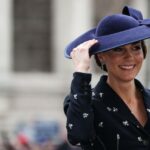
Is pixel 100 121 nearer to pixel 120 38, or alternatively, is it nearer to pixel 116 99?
pixel 116 99

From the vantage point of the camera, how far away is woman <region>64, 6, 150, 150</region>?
4668mm

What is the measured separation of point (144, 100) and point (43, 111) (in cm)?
2208

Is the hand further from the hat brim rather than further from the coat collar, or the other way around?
the coat collar

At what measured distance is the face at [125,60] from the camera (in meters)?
4.72

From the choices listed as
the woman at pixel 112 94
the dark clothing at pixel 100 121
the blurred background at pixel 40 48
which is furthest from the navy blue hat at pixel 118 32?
the blurred background at pixel 40 48

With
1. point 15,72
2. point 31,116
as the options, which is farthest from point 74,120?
point 15,72

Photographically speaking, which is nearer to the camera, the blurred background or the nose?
the nose

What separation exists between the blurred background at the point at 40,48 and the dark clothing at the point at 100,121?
21.6 metres

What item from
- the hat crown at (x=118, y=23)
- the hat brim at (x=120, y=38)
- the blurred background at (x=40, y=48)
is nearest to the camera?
the hat brim at (x=120, y=38)

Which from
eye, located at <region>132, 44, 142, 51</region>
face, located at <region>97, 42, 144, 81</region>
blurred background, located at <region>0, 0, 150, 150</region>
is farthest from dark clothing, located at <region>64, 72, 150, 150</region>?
blurred background, located at <region>0, 0, 150, 150</region>

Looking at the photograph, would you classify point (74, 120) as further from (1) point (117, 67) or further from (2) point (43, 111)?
(2) point (43, 111)

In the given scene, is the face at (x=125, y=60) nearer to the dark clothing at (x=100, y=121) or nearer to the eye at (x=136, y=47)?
the eye at (x=136, y=47)

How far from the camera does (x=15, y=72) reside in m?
28.0

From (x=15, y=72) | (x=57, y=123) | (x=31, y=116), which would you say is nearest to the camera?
(x=57, y=123)
